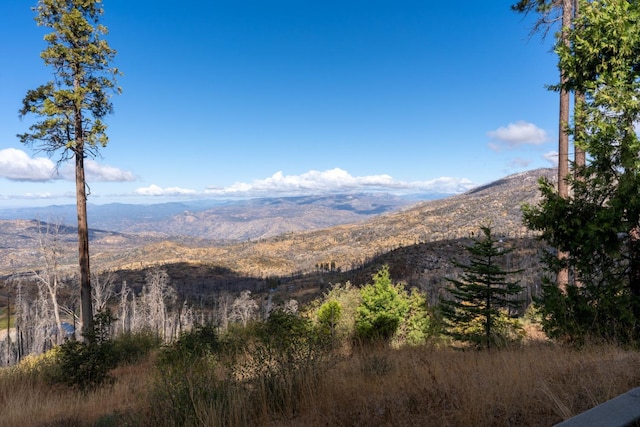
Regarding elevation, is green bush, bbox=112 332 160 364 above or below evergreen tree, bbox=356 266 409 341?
below

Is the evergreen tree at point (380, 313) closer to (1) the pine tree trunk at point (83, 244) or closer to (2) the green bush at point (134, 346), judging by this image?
(2) the green bush at point (134, 346)

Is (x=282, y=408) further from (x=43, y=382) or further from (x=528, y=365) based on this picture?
(x=43, y=382)

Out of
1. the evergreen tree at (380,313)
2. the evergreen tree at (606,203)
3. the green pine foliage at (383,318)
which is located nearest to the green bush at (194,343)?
the green pine foliage at (383,318)

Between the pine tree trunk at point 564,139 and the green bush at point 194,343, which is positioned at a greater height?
the pine tree trunk at point 564,139

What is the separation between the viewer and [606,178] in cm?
658

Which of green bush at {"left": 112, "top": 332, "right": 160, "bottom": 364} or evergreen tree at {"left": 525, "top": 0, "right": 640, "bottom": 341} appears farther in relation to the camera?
green bush at {"left": 112, "top": 332, "right": 160, "bottom": 364}


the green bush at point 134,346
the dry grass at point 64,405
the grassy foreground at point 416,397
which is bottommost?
the green bush at point 134,346

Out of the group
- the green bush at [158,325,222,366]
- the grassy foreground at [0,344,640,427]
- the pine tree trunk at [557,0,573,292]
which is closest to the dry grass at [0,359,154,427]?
the grassy foreground at [0,344,640,427]

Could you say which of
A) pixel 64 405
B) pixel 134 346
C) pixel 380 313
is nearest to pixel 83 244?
pixel 134 346

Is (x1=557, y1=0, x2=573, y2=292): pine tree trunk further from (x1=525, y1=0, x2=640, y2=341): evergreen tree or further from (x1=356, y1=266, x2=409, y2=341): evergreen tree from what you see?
(x1=356, y1=266, x2=409, y2=341): evergreen tree

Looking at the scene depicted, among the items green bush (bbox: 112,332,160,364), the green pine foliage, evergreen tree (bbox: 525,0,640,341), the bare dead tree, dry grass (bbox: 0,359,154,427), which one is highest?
evergreen tree (bbox: 525,0,640,341)

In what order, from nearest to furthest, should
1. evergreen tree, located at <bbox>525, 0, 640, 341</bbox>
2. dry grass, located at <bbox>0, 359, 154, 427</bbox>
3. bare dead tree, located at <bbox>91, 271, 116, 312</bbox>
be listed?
1. dry grass, located at <bbox>0, 359, 154, 427</bbox>
2. evergreen tree, located at <bbox>525, 0, 640, 341</bbox>
3. bare dead tree, located at <bbox>91, 271, 116, 312</bbox>

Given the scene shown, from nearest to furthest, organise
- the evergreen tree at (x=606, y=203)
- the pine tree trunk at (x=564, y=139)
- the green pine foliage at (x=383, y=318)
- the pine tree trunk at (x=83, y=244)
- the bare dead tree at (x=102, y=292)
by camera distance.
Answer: the evergreen tree at (x=606, y=203) < the pine tree trunk at (x=564, y=139) < the pine tree trunk at (x=83, y=244) < the green pine foliage at (x=383, y=318) < the bare dead tree at (x=102, y=292)

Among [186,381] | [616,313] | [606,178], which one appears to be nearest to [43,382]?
[186,381]
